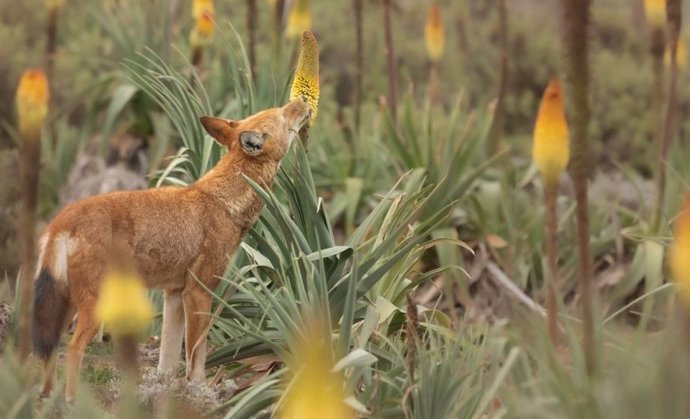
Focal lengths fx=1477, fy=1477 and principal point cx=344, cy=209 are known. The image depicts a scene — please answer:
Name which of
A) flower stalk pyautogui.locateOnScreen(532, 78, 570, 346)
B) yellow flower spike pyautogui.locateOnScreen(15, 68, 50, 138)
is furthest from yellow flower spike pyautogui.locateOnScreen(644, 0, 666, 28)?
yellow flower spike pyautogui.locateOnScreen(15, 68, 50, 138)

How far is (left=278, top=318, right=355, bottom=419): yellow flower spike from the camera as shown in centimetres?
387

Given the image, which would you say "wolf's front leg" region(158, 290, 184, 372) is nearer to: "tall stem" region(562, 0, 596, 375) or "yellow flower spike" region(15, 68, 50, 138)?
"yellow flower spike" region(15, 68, 50, 138)

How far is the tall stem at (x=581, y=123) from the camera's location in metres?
4.52

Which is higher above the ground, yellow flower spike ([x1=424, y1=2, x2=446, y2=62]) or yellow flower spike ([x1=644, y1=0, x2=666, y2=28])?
yellow flower spike ([x1=644, y1=0, x2=666, y2=28])

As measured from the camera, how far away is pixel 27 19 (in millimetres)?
17172

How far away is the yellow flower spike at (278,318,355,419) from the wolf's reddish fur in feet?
2.07

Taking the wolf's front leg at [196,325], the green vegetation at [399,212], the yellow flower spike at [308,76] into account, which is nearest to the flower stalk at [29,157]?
the green vegetation at [399,212]

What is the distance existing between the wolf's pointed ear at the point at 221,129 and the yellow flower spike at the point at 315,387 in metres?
1.23

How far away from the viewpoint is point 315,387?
3.87 m

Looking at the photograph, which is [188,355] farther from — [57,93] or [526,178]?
[57,93]

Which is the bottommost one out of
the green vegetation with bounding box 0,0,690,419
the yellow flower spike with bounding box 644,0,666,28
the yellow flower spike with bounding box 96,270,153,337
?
the green vegetation with bounding box 0,0,690,419

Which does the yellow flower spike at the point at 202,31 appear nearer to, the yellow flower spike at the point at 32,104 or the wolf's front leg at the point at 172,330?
the wolf's front leg at the point at 172,330

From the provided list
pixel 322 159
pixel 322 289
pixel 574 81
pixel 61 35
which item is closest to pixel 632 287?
pixel 322 159

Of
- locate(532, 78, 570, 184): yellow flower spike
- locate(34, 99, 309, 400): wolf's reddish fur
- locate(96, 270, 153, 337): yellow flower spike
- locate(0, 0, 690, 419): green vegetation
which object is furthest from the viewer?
locate(34, 99, 309, 400): wolf's reddish fur
